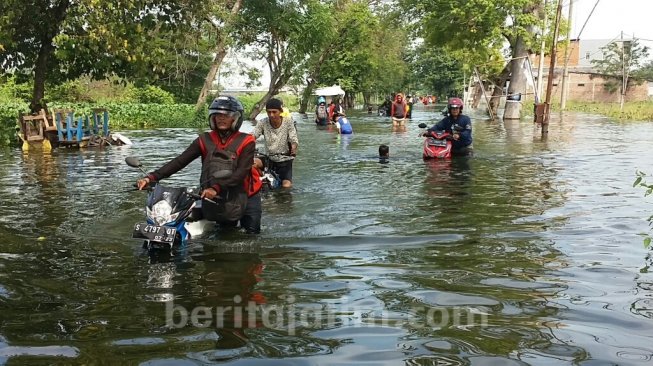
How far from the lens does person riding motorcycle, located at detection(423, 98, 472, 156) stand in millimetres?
14953

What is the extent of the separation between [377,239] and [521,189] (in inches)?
191

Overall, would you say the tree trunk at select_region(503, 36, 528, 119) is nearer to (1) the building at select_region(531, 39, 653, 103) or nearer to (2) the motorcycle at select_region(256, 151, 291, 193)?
(1) the building at select_region(531, 39, 653, 103)

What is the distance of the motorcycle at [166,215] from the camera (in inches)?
247

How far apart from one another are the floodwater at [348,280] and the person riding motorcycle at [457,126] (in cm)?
346

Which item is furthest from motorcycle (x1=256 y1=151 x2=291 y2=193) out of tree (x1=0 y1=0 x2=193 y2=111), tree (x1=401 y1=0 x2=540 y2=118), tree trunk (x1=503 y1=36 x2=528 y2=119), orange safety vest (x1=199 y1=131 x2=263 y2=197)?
tree trunk (x1=503 y1=36 x2=528 y2=119)

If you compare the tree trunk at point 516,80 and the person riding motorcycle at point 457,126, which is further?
the tree trunk at point 516,80

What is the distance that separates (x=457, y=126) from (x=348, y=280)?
1010 centimetres

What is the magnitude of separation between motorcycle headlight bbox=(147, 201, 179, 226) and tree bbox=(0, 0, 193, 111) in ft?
36.7

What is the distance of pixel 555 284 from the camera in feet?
18.7

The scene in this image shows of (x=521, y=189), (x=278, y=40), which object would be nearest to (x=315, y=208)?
(x=521, y=189)

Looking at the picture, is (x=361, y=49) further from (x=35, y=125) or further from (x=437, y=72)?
(x=437, y=72)

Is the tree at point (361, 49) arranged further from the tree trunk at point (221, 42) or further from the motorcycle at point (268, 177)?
the motorcycle at point (268, 177)

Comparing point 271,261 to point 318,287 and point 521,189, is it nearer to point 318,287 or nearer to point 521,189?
point 318,287

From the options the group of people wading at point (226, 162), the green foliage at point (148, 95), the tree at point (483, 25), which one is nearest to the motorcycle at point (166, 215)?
the group of people wading at point (226, 162)
